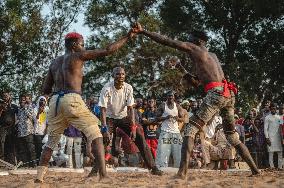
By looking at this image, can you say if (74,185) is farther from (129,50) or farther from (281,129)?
(129,50)

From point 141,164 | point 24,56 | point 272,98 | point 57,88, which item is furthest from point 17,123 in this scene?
point 272,98

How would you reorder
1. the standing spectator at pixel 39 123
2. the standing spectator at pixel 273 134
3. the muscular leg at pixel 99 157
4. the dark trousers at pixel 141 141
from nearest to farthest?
the muscular leg at pixel 99 157 < the dark trousers at pixel 141 141 < the standing spectator at pixel 39 123 < the standing spectator at pixel 273 134

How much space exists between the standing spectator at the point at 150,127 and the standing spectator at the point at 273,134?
305 centimetres

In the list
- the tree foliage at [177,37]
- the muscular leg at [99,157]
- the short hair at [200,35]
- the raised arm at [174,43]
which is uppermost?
the tree foliage at [177,37]

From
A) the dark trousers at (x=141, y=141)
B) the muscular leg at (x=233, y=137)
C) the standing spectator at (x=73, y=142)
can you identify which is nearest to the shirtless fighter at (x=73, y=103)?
the dark trousers at (x=141, y=141)

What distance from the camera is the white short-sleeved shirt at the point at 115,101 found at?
884 cm

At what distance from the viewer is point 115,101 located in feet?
29.1

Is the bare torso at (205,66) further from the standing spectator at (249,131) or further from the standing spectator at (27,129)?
the standing spectator at (249,131)

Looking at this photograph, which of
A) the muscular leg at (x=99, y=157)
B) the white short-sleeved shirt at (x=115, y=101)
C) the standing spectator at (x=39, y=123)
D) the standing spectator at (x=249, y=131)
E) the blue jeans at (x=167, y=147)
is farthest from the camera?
the standing spectator at (x=249, y=131)

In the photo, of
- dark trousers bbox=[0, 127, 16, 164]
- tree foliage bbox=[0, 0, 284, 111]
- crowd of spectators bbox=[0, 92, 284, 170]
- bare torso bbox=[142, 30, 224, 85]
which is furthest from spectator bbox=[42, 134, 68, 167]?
tree foliage bbox=[0, 0, 284, 111]

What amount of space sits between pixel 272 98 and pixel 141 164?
Answer: 13.0 metres

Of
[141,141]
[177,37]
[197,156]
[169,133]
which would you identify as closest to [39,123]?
[169,133]

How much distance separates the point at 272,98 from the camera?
25.2m

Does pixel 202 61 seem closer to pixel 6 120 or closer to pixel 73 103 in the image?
pixel 73 103
